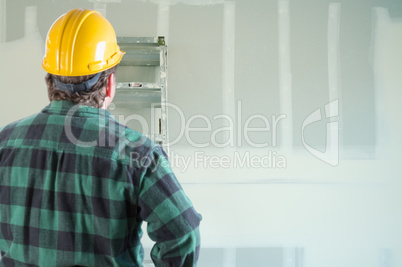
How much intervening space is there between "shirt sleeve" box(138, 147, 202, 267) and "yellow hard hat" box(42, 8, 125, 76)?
1.06 ft

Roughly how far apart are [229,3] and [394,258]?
2.34 metres

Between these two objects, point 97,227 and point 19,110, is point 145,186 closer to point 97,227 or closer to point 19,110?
point 97,227

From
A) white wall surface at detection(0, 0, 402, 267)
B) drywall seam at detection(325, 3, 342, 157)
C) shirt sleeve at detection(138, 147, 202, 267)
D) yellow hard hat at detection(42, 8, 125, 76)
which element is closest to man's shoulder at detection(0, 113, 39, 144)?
yellow hard hat at detection(42, 8, 125, 76)

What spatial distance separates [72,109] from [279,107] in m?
2.11

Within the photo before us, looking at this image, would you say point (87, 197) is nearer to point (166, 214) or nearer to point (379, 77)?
point (166, 214)

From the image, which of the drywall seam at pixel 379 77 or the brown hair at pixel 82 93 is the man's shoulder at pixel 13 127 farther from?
the drywall seam at pixel 379 77

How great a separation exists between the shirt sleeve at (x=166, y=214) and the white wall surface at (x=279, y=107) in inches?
73.0

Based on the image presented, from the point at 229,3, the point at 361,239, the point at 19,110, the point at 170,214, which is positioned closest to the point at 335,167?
the point at 361,239

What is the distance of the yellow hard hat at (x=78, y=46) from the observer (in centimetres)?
100

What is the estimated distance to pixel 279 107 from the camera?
283 cm

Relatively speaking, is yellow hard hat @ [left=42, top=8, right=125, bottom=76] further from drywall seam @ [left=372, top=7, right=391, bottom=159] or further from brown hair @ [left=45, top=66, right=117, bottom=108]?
drywall seam @ [left=372, top=7, right=391, bottom=159]

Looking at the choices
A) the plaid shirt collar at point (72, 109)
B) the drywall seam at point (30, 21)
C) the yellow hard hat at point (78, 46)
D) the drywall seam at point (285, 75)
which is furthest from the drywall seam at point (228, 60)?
the plaid shirt collar at point (72, 109)

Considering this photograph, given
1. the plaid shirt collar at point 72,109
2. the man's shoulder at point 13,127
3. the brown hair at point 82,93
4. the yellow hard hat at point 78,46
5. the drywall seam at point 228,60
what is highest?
the drywall seam at point 228,60

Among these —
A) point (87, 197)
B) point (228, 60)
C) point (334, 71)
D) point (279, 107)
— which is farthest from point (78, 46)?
point (334, 71)
